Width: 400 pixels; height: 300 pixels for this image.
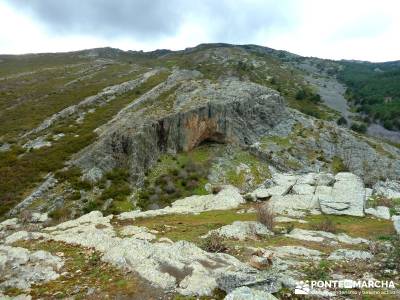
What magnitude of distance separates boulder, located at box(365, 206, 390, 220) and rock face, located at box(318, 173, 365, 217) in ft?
2.31

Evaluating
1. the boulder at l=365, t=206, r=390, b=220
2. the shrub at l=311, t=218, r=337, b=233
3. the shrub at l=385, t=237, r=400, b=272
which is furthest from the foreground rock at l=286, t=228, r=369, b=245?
the boulder at l=365, t=206, r=390, b=220

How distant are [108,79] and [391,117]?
12332 cm

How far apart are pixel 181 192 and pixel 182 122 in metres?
14.5

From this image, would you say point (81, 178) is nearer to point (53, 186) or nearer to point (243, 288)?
point (53, 186)

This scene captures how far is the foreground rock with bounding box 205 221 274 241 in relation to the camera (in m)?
25.1

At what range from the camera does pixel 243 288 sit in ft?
45.9

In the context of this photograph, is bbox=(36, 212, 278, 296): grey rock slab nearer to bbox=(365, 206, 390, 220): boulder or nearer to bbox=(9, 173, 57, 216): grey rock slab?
bbox=(365, 206, 390, 220): boulder

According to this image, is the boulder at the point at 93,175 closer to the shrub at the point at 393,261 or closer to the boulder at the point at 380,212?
the boulder at the point at 380,212

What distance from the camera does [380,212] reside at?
34250mm

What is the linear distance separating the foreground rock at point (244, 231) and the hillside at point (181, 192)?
15 cm

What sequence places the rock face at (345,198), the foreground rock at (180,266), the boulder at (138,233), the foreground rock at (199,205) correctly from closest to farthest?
the foreground rock at (180,266) → the boulder at (138,233) → the rock face at (345,198) → the foreground rock at (199,205)

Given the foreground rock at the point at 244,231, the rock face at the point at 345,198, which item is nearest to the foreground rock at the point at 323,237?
the foreground rock at the point at 244,231

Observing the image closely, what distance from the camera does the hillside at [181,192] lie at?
17672 millimetres

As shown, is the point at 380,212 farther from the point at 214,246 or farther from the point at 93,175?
the point at 93,175
